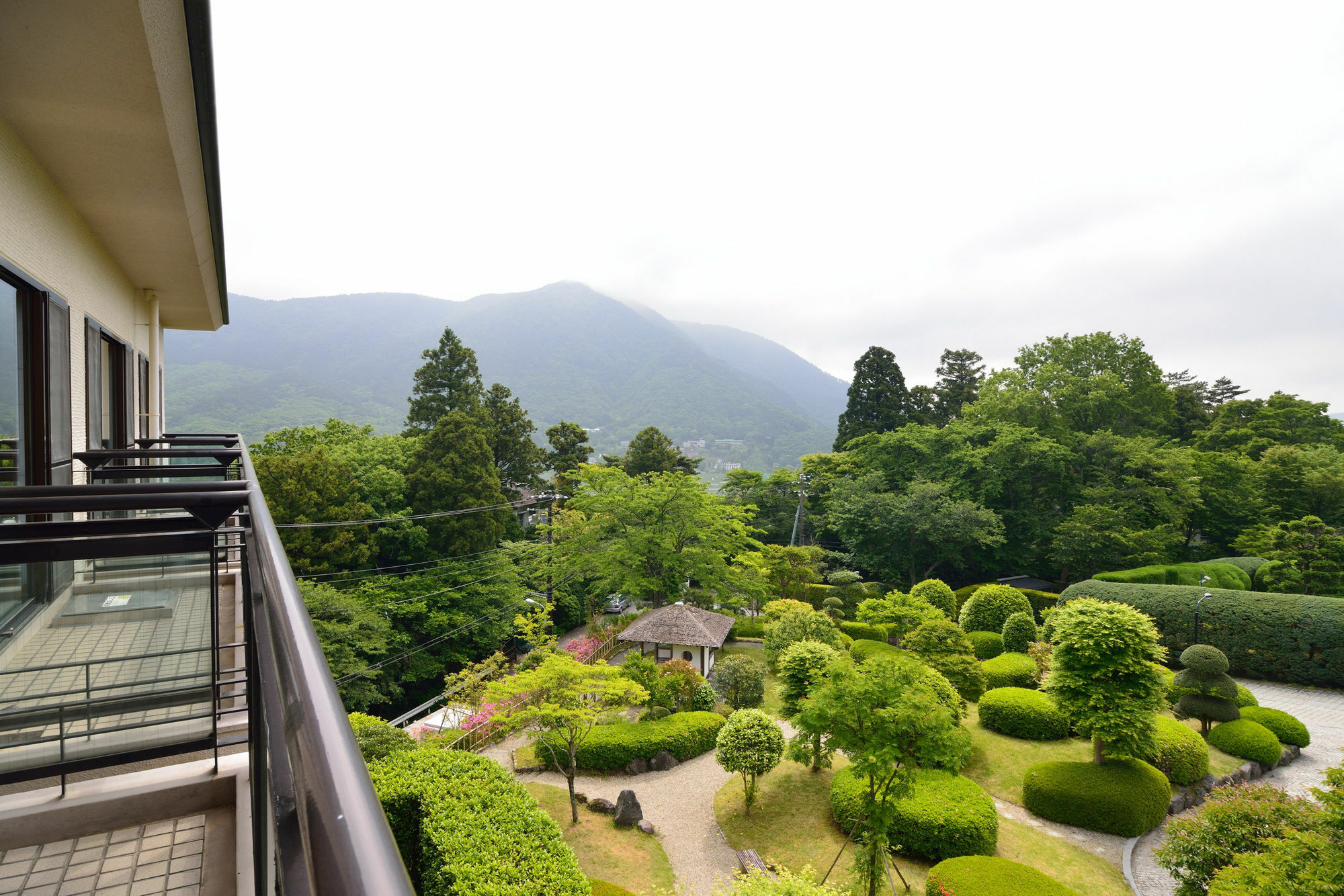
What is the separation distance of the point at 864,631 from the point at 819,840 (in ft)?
33.1

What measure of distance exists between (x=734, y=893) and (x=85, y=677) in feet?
18.7

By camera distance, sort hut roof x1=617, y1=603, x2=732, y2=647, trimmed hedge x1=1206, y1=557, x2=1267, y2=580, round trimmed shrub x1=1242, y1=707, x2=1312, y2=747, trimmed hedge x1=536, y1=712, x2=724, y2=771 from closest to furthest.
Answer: trimmed hedge x1=536, y1=712, x2=724, y2=771
round trimmed shrub x1=1242, y1=707, x2=1312, y2=747
hut roof x1=617, y1=603, x2=732, y2=647
trimmed hedge x1=1206, y1=557, x2=1267, y2=580

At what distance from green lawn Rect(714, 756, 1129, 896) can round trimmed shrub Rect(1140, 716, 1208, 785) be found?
2890 mm

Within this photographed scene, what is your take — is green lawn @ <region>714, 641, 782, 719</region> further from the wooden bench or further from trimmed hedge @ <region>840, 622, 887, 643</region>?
the wooden bench

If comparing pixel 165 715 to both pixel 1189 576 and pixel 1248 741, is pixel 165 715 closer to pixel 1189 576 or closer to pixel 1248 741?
pixel 1248 741

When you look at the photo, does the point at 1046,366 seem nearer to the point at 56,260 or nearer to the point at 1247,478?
the point at 1247,478

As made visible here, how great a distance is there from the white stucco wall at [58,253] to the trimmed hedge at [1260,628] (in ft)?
63.1

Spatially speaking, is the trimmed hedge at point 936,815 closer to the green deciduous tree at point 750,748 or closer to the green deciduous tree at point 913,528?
the green deciduous tree at point 750,748

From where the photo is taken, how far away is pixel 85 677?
2543 millimetres

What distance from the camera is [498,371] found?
457ft

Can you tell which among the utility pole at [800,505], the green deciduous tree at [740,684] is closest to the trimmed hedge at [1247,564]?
the utility pole at [800,505]

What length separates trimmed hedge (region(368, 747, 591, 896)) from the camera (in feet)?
19.5

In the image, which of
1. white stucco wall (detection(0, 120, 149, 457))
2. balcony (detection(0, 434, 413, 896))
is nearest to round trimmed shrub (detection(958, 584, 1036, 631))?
balcony (detection(0, 434, 413, 896))

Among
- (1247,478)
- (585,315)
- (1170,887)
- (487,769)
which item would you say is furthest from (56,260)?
(585,315)
